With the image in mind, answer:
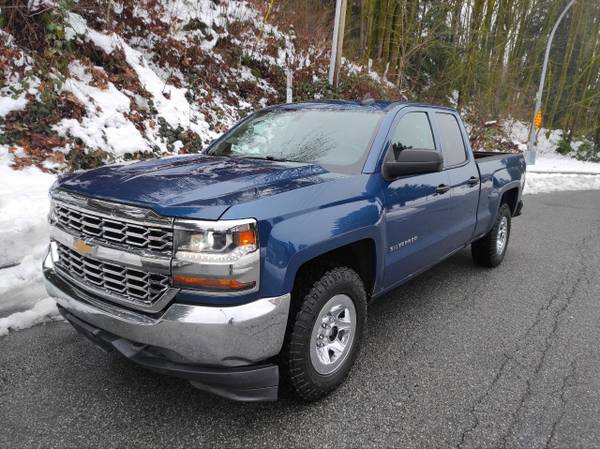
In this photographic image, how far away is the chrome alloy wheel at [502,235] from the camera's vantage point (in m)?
5.36

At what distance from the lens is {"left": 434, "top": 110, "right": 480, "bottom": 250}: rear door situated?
3.96m

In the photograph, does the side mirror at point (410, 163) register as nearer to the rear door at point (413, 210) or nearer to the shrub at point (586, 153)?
the rear door at point (413, 210)

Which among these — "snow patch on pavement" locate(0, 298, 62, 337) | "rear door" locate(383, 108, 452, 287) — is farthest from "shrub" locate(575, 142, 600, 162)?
"snow patch on pavement" locate(0, 298, 62, 337)

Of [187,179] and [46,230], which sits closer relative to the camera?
[187,179]

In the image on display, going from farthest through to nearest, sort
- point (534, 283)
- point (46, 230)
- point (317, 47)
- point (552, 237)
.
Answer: point (317, 47) → point (552, 237) → point (534, 283) → point (46, 230)

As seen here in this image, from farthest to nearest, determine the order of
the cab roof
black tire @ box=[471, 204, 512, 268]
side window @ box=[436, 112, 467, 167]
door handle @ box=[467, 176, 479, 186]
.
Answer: black tire @ box=[471, 204, 512, 268]
door handle @ box=[467, 176, 479, 186]
side window @ box=[436, 112, 467, 167]
the cab roof

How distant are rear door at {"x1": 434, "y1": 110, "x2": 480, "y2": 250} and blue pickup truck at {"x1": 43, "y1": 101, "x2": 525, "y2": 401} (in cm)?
45

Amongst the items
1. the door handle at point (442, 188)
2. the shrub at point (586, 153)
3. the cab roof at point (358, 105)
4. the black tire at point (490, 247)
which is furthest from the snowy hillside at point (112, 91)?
the shrub at point (586, 153)

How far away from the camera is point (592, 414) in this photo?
2.64 m

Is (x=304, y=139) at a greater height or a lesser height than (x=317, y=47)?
lesser

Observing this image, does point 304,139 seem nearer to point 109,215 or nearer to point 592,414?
point 109,215

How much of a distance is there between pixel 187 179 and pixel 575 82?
3144cm

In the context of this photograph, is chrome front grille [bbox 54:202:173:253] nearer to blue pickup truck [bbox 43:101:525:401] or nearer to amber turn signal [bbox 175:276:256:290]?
blue pickup truck [bbox 43:101:525:401]

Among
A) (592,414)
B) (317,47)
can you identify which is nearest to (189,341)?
(592,414)
